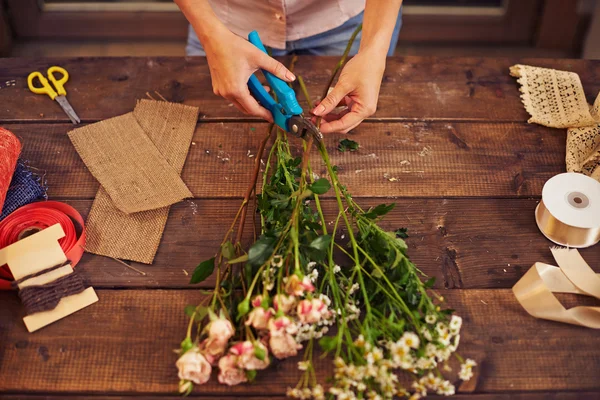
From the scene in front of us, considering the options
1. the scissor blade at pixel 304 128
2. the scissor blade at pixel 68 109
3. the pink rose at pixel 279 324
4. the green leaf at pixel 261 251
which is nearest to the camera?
the pink rose at pixel 279 324

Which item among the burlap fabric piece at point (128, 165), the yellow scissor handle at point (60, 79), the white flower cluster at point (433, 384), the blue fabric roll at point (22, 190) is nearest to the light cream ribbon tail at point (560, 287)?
the white flower cluster at point (433, 384)

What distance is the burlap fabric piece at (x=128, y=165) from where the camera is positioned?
1.15 metres

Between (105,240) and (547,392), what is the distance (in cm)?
82

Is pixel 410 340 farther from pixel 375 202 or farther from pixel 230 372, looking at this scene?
pixel 375 202

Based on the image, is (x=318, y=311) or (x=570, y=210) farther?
(x=570, y=210)

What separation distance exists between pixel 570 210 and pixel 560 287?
14 cm

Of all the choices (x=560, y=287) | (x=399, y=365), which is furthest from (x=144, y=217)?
(x=560, y=287)

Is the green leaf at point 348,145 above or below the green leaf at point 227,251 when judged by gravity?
below

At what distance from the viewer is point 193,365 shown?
2.61 ft

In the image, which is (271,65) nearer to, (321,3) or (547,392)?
(321,3)

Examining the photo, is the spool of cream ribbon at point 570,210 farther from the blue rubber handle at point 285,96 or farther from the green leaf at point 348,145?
the blue rubber handle at point 285,96

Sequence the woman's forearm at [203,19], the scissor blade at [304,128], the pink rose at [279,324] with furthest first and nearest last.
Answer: the woman's forearm at [203,19], the scissor blade at [304,128], the pink rose at [279,324]

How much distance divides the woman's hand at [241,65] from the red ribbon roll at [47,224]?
0.39 meters

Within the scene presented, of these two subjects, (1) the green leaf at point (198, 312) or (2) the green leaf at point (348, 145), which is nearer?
(1) the green leaf at point (198, 312)
